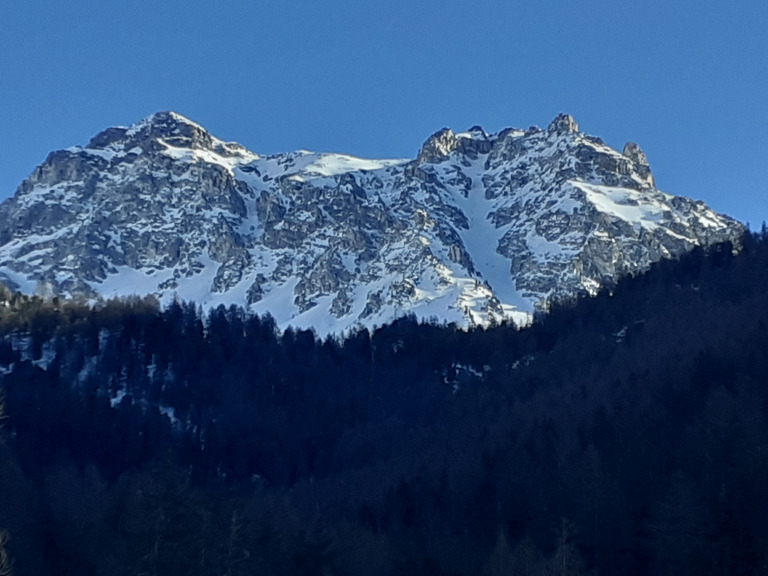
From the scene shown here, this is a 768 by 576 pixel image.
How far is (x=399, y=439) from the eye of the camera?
12656 centimetres

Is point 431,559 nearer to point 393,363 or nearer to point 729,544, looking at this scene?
point 729,544

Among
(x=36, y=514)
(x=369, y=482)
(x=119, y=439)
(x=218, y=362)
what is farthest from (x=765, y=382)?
(x=218, y=362)

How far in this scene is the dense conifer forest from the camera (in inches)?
2373

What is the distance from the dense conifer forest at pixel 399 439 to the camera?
60281mm

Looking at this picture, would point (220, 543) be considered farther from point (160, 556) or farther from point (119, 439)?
point (119, 439)

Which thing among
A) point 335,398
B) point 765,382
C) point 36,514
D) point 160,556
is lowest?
point 160,556

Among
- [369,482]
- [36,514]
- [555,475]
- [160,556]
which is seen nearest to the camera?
[160,556]

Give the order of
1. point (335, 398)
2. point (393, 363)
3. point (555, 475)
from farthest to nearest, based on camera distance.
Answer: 1. point (393, 363)
2. point (335, 398)
3. point (555, 475)

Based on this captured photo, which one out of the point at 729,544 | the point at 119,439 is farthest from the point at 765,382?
the point at 119,439

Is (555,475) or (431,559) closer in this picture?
(431,559)

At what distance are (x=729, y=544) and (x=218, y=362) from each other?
97.5 m

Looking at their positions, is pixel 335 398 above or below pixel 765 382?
above

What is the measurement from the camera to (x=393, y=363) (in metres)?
155

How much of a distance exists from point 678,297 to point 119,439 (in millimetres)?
66602
